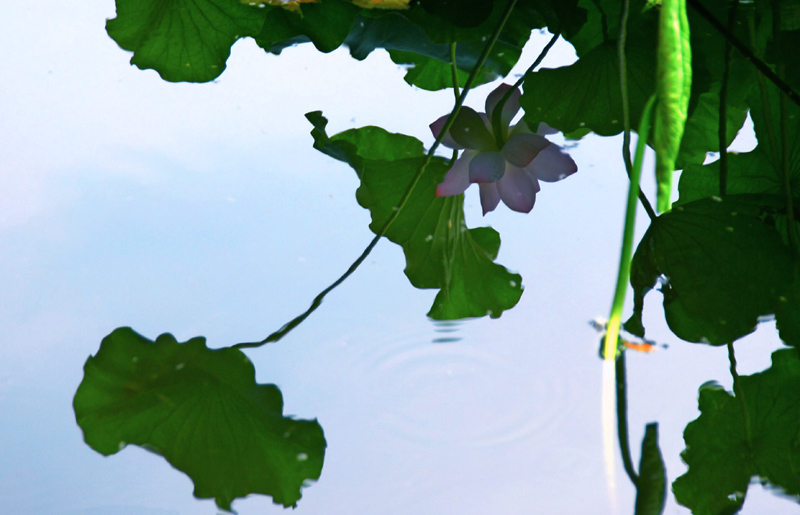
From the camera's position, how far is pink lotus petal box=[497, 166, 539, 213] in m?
0.38

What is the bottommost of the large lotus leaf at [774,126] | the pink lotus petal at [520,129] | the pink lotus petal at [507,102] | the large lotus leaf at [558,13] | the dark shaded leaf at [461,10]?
the large lotus leaf at [774,126]

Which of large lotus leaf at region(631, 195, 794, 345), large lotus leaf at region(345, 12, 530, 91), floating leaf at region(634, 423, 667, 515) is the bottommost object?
A: floating leaf at region(634, 423, 667, 515)

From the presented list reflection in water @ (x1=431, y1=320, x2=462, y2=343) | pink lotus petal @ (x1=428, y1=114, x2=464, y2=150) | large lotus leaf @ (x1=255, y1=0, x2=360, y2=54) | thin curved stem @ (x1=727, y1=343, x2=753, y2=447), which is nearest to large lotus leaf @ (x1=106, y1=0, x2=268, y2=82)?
large lotus leaf @ (x1=255, y1=0, x2=360, y2=54)

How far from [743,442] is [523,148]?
0.23 meters

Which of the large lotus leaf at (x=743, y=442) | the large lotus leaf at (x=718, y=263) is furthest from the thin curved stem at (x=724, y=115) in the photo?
the large lotus leaf at (x=743, y=442)

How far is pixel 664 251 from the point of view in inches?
12.6

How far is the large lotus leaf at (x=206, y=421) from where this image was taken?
0.32 metres

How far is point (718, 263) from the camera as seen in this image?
1.06 feet

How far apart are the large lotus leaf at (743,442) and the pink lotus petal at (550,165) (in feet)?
0.55

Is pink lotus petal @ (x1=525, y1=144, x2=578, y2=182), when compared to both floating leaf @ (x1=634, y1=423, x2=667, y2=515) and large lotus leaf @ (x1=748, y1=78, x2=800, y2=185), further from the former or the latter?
floating leaf @ (x1=634, y1=423, x2=667, y2=515)

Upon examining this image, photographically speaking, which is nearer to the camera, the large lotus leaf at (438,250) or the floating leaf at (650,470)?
the floating leaf at (650,470)

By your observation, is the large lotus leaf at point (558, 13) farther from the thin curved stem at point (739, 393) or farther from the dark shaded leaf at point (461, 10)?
the thin curved stem at point (739, 393)

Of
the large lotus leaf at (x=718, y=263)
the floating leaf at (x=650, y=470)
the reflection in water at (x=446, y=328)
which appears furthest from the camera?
the reflection in water at (x=446, y=328)

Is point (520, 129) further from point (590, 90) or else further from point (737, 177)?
point (737, 177)
